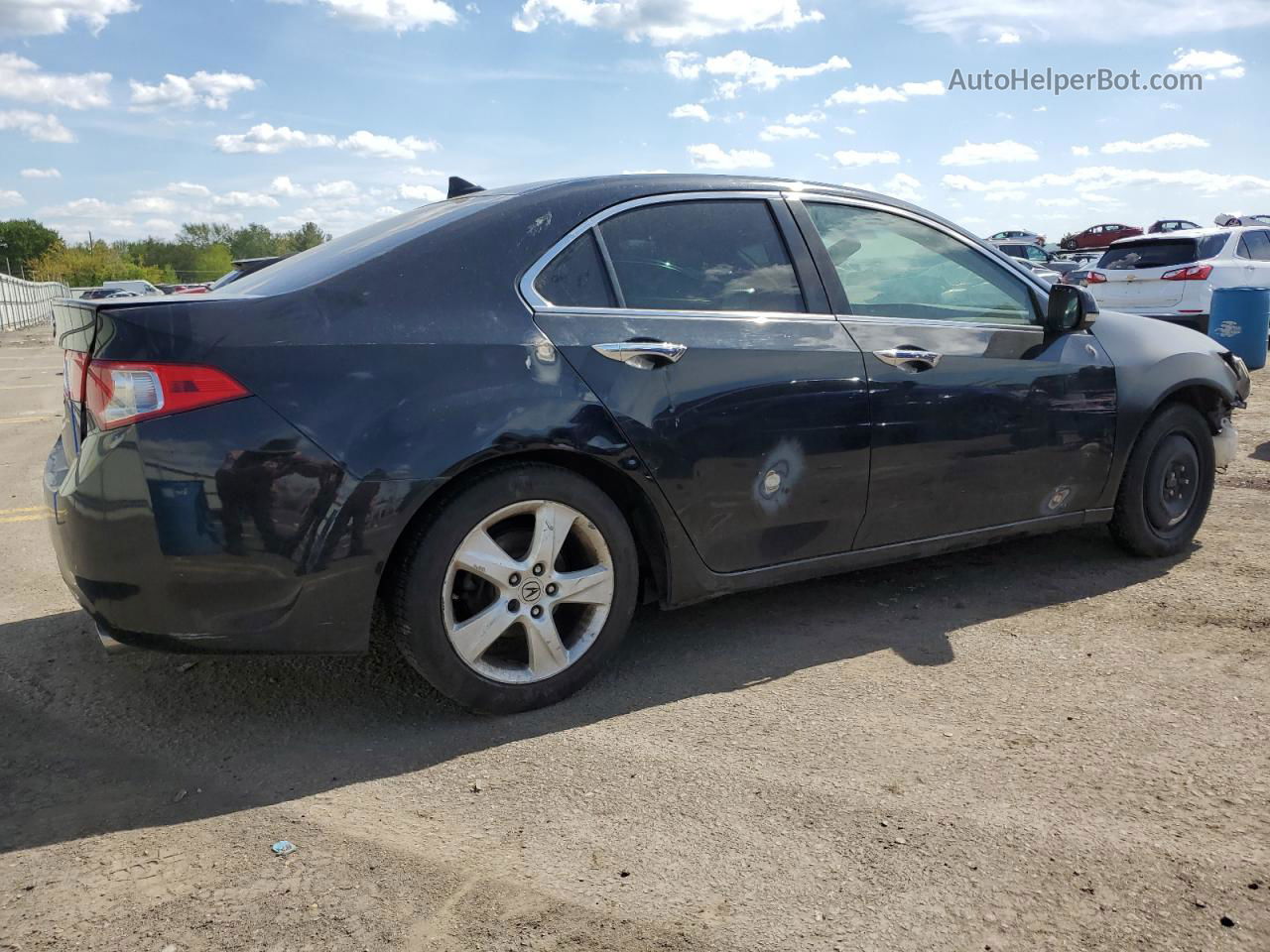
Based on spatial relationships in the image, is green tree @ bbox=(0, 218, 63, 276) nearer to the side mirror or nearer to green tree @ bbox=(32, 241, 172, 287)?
green tree @ bbox=(32, 241, 172, 287)

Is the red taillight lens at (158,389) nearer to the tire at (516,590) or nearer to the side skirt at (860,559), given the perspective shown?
the tire at (516,590)

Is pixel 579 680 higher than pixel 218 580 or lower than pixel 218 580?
lower

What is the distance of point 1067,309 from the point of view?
14.1 feet

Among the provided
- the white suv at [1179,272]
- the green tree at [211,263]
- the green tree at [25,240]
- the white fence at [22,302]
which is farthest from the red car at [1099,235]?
the green tree at [25,240]

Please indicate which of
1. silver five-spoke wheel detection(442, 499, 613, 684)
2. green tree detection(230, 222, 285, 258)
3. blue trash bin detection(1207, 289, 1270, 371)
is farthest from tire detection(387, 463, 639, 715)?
green tree detection(230, 222, 285, 258)

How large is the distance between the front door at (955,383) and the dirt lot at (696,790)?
0.49 metres

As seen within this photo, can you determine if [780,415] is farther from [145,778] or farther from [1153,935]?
[145,778]

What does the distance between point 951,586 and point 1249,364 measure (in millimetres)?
9820

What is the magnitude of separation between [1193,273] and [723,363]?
1163 centimetres

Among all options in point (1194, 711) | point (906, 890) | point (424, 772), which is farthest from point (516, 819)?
point (1194, 711)

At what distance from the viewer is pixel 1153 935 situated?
2164 millimetres

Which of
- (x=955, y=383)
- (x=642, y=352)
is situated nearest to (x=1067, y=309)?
(x=955, y=383)

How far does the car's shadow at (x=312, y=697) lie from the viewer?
283 cm

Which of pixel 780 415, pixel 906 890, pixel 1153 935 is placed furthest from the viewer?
pixel 780 415
